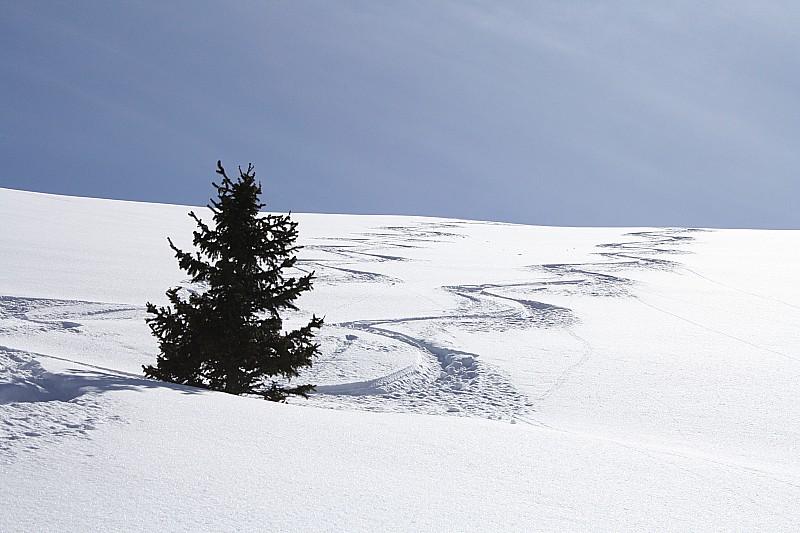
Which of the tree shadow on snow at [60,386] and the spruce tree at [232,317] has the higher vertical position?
the spruce tree at [232,317]

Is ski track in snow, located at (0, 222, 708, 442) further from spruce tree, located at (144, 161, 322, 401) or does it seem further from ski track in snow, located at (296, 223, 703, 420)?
spruce tree, located at (144, 161, 322, 401)

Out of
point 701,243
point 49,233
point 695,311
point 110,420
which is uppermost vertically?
point 701,243

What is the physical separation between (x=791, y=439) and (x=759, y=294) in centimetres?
866

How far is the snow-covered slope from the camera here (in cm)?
299

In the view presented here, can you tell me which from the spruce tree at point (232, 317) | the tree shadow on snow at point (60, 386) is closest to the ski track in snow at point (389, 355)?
the tree shadow on snow at point (60, 386)

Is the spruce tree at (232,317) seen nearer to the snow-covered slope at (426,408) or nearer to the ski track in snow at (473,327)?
the snow-covered slope at (426,408)

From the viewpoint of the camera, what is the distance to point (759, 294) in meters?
13.1

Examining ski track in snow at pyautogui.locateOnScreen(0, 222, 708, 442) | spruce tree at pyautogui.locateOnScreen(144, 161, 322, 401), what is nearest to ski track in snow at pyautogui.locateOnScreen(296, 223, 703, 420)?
Answer: ski track in snow at pyautogui.locateOnScreen(0, 222, 708, 442)

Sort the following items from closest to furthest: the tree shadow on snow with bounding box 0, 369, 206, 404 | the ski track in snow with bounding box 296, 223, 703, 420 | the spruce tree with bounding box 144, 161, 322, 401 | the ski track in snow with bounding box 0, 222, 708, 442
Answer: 1. the ski track in snow with bounding box 0, 222, 708, 442
2. the tree shadow on snow with bounding box 0, 369, 206, 404
3. the spruce tree with bounding box 144, 161, 322, 401
4. the ski track in snow with bounding box 296, 223, 703, 420

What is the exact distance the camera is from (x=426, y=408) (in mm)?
6094

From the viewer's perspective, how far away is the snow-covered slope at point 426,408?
118 inches

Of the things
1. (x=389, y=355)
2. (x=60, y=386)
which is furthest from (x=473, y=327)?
(x=60, y=386)

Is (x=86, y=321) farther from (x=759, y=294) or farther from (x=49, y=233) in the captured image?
(x=759, y=294)

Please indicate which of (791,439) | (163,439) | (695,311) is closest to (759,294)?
(695,311)
